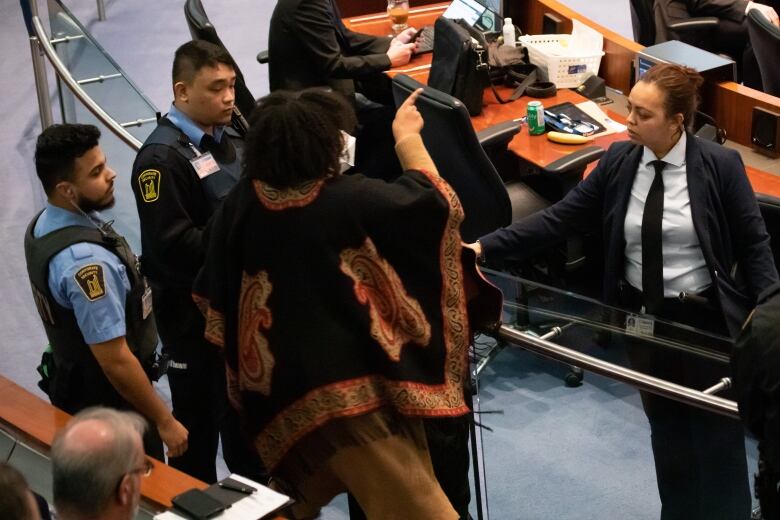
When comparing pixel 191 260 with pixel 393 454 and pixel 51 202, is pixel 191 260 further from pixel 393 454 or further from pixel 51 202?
pixel 393 454

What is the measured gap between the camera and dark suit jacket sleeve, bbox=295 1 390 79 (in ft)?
17.2

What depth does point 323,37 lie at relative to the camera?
5293mm

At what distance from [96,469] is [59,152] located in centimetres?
104

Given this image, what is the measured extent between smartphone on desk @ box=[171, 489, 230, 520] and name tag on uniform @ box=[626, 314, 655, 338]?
3.75ft

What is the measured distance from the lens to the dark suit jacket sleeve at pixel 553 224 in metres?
3.56

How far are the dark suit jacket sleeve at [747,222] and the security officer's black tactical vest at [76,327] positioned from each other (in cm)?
169

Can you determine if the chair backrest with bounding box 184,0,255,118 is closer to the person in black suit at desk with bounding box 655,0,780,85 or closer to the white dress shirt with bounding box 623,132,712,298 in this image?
the white dress shirt with bounding box 623,132,712,298

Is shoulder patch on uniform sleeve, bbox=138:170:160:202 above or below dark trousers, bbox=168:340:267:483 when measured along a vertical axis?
above

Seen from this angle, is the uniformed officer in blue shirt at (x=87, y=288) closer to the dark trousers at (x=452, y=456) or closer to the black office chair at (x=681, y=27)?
the dark trousers at (x=452, y=456)

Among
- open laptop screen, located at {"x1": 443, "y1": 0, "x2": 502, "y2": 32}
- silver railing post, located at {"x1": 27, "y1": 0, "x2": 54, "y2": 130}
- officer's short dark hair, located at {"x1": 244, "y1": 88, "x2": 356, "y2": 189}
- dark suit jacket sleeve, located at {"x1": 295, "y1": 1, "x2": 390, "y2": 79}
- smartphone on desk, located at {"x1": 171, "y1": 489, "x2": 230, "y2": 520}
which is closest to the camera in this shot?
officer's short dark hair, located at {"x1": 244, "y1": 88, "x2": 356, "y2": 189}

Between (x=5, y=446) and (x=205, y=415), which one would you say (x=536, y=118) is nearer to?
(x=205, y=415)

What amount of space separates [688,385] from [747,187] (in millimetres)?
681

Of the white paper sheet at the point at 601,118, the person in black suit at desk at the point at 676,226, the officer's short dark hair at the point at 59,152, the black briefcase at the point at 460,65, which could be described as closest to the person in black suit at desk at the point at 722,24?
the white paper sheet at the point at 601,118

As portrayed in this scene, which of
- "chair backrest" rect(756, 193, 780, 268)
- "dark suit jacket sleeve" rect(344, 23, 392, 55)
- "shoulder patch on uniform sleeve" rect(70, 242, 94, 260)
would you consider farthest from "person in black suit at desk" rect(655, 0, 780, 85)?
"shoulder patch on uniform sleeve" rect(70, 242, 94, 260)
